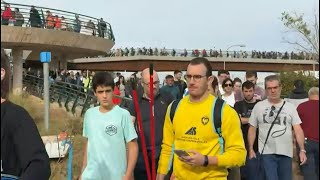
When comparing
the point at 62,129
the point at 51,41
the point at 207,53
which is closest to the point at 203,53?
the point at 207,53

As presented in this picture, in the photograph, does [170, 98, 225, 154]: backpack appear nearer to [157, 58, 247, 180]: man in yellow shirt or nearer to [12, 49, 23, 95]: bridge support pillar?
[157, 58, 247, 180]: man in yellow shirt

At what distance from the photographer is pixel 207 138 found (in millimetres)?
3615

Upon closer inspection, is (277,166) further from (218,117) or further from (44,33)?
(44,33)

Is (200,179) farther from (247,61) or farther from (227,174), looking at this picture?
(247,61)

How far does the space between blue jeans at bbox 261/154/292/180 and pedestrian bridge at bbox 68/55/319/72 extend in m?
44.8

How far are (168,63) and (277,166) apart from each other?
164 ft

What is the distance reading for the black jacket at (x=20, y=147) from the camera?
228cm

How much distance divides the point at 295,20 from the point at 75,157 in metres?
29.0

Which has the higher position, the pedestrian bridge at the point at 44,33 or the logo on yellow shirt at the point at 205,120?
the pedestrian bridge at the point at 44,33

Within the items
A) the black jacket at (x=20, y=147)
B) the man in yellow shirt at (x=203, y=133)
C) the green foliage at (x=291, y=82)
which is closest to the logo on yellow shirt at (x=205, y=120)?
the man in yellow shirt at (x=203, y=133)

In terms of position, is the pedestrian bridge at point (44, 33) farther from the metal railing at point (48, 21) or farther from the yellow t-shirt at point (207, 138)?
the yellow t-shirt at point (207, 138)

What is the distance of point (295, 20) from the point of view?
37.1 m

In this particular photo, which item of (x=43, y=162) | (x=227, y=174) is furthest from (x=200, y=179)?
(x=43, y=162)

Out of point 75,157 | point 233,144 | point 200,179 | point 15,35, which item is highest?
point 15,35
